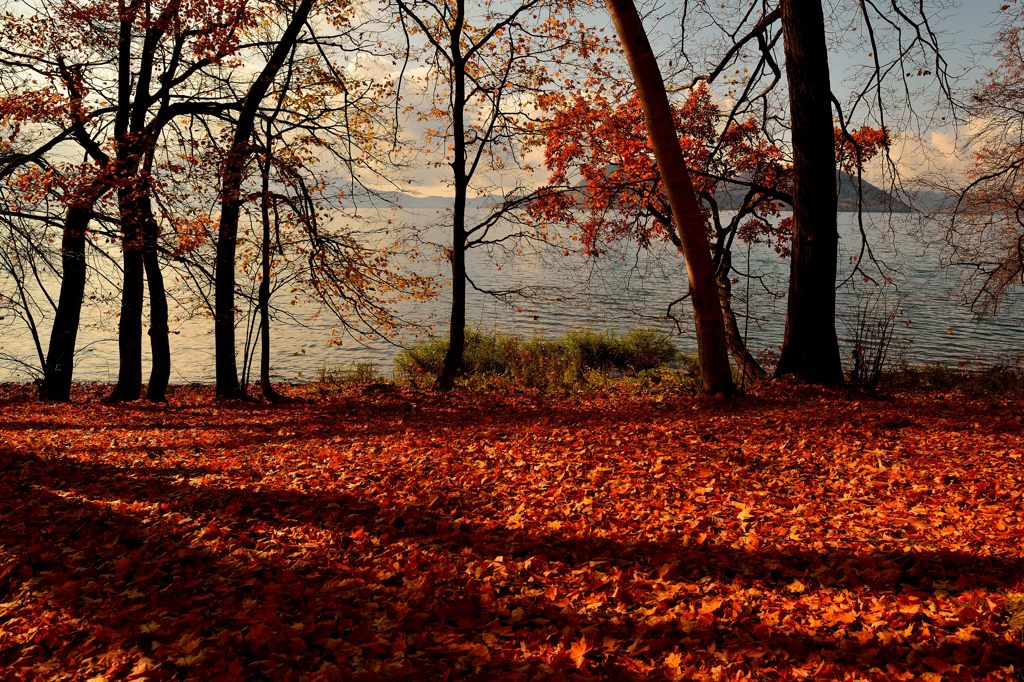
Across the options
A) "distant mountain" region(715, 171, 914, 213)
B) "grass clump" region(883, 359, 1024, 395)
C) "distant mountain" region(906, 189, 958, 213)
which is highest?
"distant mountain" region(906, 189, 958, 213)

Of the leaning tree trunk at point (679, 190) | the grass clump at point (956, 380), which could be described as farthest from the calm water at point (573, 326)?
the leaning tree trunk at point (679, 190)

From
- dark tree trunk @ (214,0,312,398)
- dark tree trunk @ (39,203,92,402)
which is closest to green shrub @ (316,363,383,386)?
dark tree trunk @ (214,0,312,398)

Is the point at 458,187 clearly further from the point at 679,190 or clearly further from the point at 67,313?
the point at 67,313

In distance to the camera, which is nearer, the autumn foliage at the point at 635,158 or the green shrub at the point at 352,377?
the autumn foliage at the point at 635,158

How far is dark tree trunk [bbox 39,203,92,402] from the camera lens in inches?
516

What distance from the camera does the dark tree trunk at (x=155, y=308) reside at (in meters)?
12.3

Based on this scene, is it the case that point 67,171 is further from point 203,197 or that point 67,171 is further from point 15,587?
point 15,587

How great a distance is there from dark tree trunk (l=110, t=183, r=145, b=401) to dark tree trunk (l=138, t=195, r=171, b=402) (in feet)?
0.60

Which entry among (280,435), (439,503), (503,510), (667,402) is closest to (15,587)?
(439,503)

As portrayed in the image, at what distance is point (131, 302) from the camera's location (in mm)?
13164

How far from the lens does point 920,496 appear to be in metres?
4.70

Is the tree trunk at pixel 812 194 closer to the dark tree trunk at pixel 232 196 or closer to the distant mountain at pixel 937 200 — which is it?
the distant mountain at pixel 937 200

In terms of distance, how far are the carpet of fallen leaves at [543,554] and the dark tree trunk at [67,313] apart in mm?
7879

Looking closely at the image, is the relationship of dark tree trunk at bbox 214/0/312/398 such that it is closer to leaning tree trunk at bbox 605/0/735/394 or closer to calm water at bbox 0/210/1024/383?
calm water at bbox 0/210/1024/383
